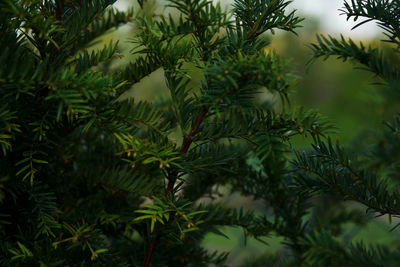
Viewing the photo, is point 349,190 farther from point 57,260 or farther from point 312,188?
point 57,260

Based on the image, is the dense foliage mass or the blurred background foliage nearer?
the dense foliage mass

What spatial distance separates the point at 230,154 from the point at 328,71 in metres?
4.13

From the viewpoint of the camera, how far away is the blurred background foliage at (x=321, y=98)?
1.84 feet

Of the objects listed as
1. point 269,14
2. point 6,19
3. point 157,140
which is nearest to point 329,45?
point 269,14

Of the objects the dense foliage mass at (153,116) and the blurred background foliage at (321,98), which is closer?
the dense foliage mass at (153,116)

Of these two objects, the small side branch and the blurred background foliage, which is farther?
the blurred background foliage

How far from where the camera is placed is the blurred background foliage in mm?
560

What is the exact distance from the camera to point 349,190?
391mm

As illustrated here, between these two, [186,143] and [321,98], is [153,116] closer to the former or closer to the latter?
[186,143]

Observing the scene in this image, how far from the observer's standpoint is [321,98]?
13.6 ft

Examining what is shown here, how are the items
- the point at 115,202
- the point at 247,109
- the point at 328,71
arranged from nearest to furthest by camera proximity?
1. the point at 247,109
2. the point at 115,202
3. the point at 328,71

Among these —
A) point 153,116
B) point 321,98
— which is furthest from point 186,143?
point 321,98

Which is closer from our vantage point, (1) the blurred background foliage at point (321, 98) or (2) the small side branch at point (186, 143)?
(2) the small side branch at point (186, 143)

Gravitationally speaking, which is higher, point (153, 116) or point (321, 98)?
point (153, 116)
